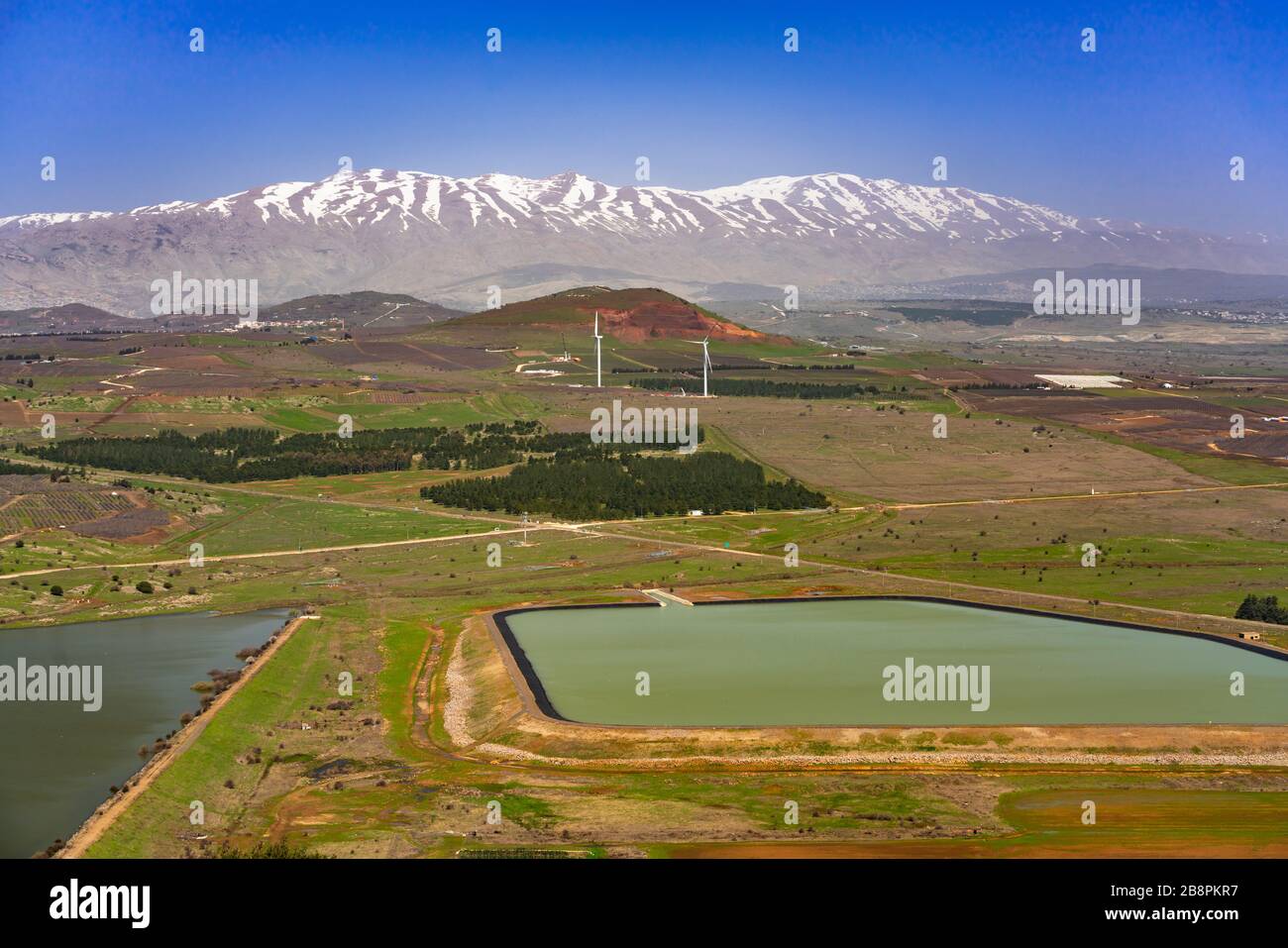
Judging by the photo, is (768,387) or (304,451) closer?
(304,451)

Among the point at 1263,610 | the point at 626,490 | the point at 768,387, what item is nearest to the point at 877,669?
the point at 1263,610

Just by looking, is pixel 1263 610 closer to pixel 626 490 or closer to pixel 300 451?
pixel 626 490

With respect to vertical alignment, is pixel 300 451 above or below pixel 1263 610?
above

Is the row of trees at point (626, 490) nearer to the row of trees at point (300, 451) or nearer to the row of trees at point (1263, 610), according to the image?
the row of trees at point (300, 451)

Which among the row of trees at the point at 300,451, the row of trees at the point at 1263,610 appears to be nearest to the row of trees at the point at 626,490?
the row of trees at the point at 300,451

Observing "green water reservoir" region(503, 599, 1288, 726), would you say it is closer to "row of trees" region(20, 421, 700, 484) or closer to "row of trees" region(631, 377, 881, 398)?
"row of trees" region(20, 421, 700, 484)
